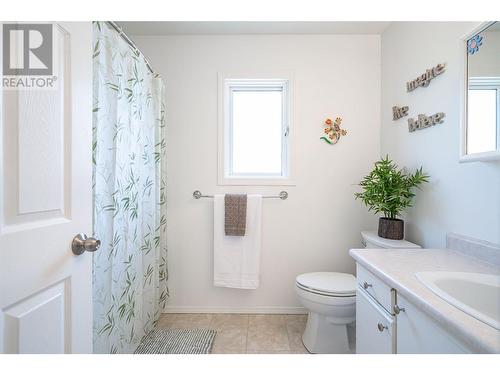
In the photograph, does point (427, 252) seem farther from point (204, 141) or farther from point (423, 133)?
point (204, 141)

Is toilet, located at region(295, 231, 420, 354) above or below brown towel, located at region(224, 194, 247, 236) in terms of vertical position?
below

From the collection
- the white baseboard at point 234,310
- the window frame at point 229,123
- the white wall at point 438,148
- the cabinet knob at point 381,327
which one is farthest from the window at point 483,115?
the white baseboard at point 234,310

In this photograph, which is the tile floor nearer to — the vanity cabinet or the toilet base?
the toilet base

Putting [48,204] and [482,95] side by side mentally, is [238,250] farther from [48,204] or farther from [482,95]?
[482,95]

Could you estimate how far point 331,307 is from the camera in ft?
4.62

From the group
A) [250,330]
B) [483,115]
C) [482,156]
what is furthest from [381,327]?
[250,330]

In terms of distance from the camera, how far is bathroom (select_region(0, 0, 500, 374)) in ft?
2.19

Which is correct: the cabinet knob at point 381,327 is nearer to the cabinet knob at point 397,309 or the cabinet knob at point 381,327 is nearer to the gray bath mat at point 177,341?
the cabinet knob at point 397,309

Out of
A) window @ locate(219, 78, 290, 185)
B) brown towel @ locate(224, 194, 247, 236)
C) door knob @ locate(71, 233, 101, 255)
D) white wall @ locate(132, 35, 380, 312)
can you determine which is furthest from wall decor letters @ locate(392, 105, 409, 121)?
door knob @ locate(71, 233, 101, 255)

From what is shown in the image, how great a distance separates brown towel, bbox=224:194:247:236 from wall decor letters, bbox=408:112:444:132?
125 centimetres

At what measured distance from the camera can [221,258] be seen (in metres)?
A: 1.89

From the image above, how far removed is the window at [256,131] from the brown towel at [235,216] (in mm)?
262
